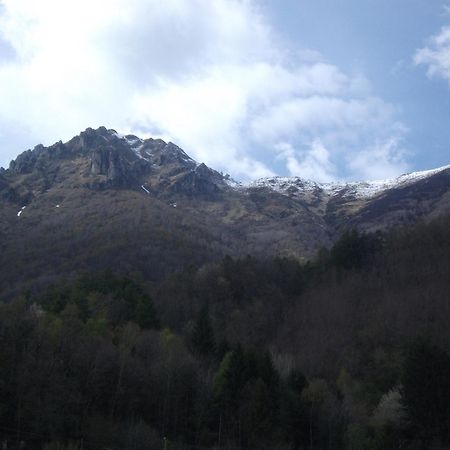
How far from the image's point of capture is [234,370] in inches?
1976

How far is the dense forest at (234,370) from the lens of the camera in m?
40.1

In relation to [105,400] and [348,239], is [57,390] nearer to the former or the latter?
[105,400]

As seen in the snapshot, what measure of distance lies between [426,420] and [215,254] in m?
108

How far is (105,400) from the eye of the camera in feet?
153

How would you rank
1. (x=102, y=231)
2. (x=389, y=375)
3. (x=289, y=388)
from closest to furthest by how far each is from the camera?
(x=289, y=388) → (x=389, y=375) → (x=102, y=231)

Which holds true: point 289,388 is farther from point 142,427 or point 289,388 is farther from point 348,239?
point 348,239

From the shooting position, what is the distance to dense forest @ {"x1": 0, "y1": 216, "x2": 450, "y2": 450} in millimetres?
40062

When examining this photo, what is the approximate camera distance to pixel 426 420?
4528 cm

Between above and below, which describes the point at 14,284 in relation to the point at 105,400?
above

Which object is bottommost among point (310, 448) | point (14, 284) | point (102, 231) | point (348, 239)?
point (310, 448)

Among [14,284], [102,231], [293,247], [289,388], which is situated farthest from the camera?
[293,247]

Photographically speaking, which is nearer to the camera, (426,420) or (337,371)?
(426,420)

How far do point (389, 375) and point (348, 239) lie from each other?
128ft

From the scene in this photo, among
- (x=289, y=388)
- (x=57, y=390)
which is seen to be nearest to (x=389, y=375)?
(x=289, y=388)
